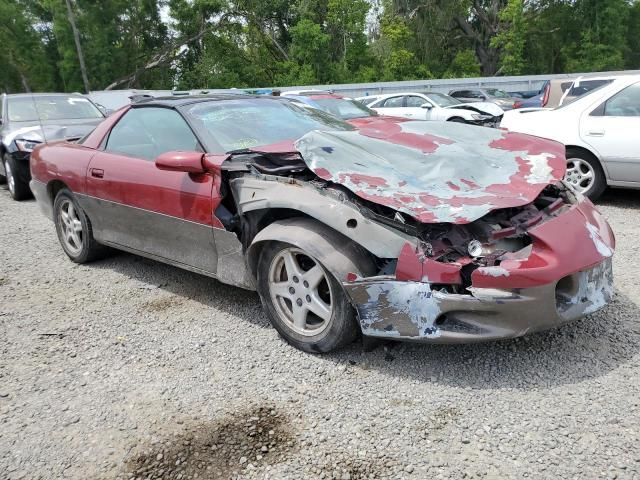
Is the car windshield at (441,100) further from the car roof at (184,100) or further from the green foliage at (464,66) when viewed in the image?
the green foliage at (464,66)

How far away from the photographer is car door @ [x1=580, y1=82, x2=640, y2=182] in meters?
5.74

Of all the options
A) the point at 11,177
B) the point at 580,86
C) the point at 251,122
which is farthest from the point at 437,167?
the point at 11,177

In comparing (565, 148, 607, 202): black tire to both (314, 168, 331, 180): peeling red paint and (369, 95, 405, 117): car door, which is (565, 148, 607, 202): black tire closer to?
(314, 168, 331, 180): peeling red paint

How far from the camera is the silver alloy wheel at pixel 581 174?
6078 mm

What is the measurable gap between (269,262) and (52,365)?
1464 mm

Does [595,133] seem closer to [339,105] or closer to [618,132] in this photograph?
[618,132]

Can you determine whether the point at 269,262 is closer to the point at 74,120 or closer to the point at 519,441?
the point at 519,441

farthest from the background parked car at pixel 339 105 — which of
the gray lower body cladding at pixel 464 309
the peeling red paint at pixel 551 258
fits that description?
the gray lower body cladding at pixel 464 309

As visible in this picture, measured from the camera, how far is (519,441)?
2.33m

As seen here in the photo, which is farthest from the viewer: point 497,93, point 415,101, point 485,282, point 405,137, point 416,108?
point 497,93

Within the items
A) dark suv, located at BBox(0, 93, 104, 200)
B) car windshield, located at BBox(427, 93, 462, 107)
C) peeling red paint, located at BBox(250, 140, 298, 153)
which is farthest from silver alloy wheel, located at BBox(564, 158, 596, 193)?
car windshield, located at BBox(427, 93, 462, 107)

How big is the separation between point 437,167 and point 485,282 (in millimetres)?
880

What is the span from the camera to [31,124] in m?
8.52

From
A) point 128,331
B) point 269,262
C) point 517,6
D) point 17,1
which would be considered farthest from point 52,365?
point 17,1
